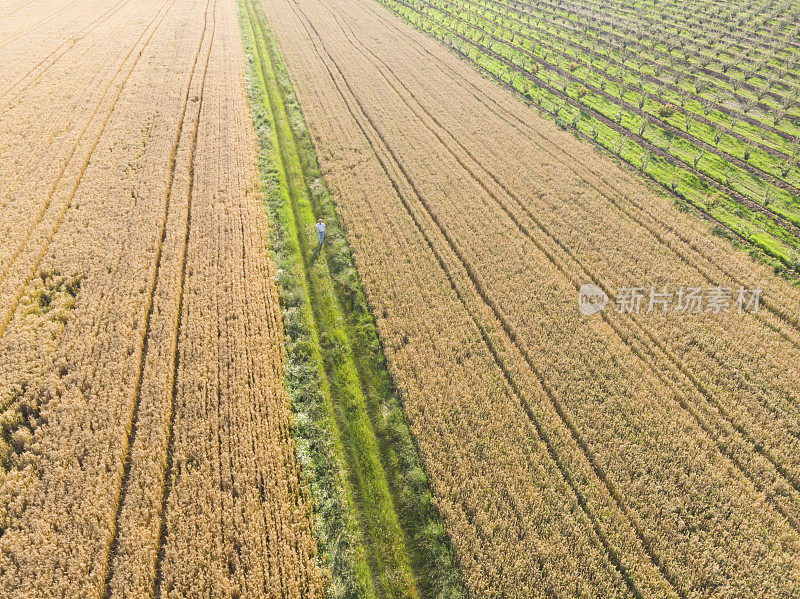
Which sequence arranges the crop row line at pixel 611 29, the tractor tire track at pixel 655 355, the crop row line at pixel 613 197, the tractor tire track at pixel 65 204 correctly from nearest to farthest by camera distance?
the tractor tire track at pixel 655 355 → the tractor tire track at pixel 65 204 → the crop row line at pixel 613 197 → the crop row line at pixel 611 29

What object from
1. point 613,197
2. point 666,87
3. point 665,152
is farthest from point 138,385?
point 666,87

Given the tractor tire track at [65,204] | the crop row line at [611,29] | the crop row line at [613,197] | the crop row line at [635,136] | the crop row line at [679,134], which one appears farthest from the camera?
→ the crop row line at [611,29]

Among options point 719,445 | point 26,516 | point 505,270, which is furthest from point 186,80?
point 719,445

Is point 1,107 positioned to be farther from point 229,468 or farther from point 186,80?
point 229,468

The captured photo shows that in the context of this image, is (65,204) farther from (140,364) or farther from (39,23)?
(39,23)

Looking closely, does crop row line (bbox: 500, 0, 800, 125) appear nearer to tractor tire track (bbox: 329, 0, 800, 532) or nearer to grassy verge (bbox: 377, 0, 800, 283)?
grassy verge (bbox: 377, 0, 800, 283)

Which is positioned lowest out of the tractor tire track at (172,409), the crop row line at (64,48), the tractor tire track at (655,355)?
the tractor tire track at (655,355)

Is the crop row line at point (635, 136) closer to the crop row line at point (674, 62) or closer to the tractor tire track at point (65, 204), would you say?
the crop row line at point (674, 62)

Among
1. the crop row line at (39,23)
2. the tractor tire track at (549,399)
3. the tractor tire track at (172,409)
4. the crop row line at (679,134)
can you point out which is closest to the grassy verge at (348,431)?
the tractor tire track at (172,409)
